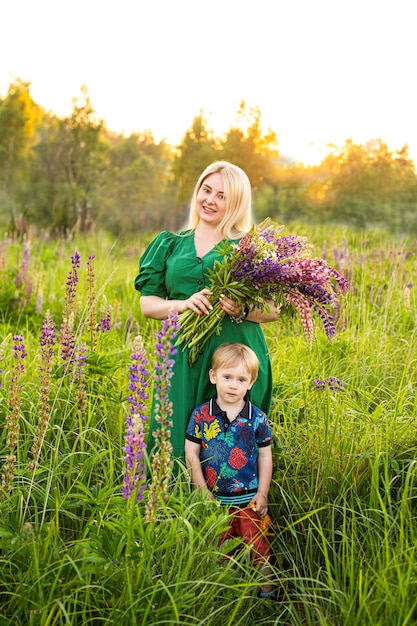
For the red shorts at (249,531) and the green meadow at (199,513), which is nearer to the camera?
the green meadow at (199,513)

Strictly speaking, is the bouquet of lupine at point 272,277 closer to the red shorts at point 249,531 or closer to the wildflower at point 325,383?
the wildflower at point 325,383

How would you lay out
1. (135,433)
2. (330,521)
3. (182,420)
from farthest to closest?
(182,420) → (330,521) → (135,433)

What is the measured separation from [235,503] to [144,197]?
50.2ft

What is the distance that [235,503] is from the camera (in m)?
2.69

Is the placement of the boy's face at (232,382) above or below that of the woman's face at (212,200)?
below

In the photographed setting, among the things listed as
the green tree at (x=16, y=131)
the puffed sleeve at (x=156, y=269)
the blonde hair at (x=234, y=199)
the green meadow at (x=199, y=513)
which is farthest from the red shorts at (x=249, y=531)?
the green tree at (x=16, y=131)

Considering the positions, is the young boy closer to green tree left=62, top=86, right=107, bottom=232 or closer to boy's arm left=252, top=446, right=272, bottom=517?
boy's arm left=252, top=446, right=272, bottom=517

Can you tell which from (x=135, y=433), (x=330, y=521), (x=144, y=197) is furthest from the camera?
(x=144, y=197)

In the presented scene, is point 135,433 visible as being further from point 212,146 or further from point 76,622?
point 212,146

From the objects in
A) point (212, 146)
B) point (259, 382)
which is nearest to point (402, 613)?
point (259, 382)

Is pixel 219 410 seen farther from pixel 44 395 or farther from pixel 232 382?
pixel 44 395

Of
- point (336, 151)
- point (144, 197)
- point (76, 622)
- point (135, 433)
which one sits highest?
point (336, 151)

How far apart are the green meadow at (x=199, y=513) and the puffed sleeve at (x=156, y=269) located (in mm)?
381

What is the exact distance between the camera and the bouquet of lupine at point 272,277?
269 cm
